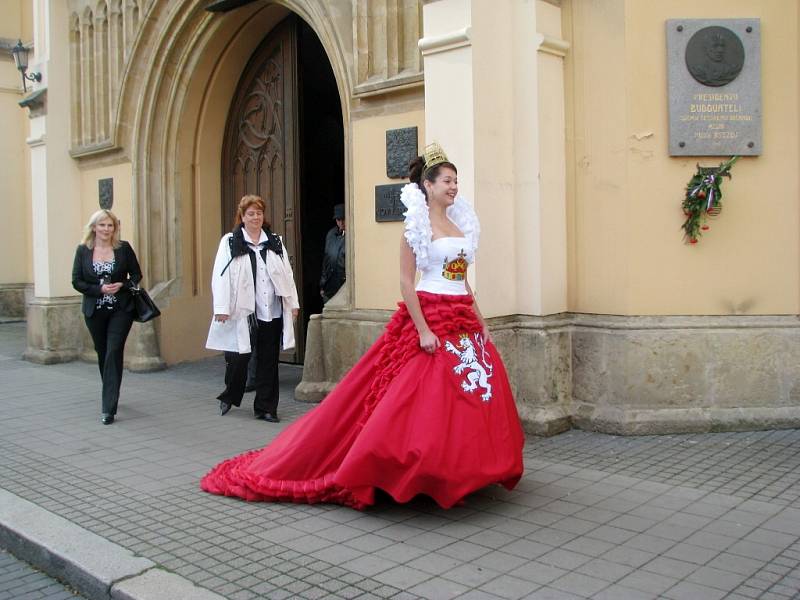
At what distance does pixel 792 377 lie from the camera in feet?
21.9

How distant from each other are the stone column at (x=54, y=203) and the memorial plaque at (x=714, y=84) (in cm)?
835

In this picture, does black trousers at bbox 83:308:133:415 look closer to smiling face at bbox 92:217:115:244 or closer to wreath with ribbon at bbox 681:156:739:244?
smiling face at bbox 92:217:115:244

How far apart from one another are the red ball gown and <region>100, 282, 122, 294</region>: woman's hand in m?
2.89

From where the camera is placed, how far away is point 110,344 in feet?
24.9

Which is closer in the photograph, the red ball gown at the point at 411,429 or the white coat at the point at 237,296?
the red ball gown at the point at 411,429

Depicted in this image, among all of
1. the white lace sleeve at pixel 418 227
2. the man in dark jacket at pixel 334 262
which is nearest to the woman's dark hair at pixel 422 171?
the white lace sleeve at pixel 418 227

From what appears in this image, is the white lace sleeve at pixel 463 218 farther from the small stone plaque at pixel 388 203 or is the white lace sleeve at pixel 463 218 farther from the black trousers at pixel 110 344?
the black trousers at pixel 110 344

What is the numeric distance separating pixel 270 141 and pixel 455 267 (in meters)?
6.06

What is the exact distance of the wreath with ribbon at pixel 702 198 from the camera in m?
6.57

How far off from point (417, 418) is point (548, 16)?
392 cm

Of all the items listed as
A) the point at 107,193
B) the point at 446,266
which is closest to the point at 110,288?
the point at 446,266

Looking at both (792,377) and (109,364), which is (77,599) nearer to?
(109,364)

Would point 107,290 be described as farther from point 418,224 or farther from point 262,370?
point 418,224

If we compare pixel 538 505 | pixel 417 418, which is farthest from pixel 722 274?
pixel 417 418
